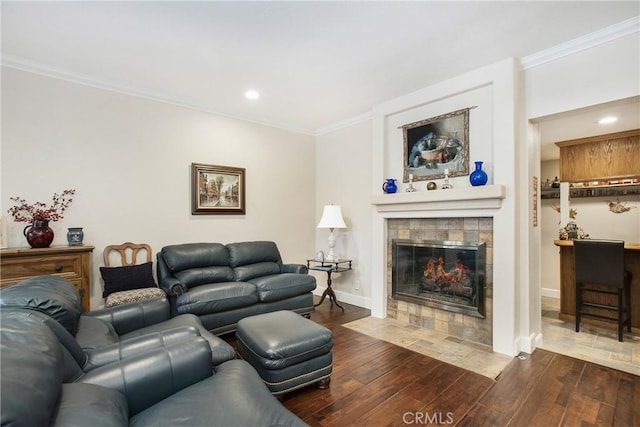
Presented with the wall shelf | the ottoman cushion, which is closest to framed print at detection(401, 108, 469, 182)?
the ottoman cushion

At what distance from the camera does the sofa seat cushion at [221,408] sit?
1.25m

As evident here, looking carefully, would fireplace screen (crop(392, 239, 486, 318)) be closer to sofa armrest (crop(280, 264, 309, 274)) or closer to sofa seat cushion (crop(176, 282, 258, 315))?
sofa armrest (crop(280, 264, 309, 274))

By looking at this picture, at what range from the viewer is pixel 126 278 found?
327cm

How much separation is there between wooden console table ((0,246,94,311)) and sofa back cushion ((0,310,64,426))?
6.26 ft

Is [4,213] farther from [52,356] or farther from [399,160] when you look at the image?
[399,160]

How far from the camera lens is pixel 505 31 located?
2520 millimetres

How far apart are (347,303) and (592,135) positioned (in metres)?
4.38

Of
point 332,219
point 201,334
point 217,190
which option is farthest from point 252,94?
point 201,334

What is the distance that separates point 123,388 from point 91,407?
328 mm

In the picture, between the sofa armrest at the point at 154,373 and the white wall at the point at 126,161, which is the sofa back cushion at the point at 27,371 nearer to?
the sofa armrest at the point at 154,373

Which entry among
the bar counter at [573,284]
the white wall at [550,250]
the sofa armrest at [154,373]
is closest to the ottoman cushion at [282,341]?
the sofa armrest at [154,373]

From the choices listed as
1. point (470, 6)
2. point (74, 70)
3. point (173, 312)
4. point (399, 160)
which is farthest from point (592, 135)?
point (74, 70)

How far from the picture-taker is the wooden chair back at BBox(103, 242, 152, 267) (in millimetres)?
3412

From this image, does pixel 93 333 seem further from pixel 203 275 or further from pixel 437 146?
pixel 437 146
